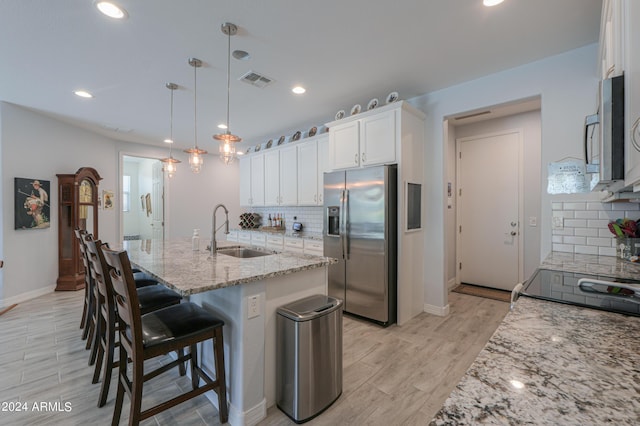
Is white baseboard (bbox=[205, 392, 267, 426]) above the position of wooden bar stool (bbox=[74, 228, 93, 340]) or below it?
below

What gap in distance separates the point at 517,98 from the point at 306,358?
10.2ft

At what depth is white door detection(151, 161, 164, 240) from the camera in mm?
6125

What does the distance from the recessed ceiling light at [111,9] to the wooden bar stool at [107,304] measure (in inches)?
63.5

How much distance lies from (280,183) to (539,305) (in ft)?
13.7

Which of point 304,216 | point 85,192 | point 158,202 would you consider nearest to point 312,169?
point 304,216

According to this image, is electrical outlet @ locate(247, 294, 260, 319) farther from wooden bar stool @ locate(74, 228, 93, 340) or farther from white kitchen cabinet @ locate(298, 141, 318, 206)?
white kitchen cabinet @ locate(298, 141, 318, 206)

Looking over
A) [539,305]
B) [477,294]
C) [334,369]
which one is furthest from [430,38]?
[477,294]

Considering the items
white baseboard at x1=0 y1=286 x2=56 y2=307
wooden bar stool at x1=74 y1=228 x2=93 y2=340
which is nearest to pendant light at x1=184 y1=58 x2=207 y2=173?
wooden bar stool at x1=74 y1=228 x2=93 y2=340

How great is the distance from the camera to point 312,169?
436cm

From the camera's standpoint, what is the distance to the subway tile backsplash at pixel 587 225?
7.30 feet

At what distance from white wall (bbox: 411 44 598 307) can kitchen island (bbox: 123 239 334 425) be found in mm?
1947

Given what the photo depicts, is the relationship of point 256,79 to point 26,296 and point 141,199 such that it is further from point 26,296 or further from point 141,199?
point 141,199

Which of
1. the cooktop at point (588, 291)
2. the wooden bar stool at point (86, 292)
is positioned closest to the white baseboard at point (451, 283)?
the cooktop at point (588, 291)

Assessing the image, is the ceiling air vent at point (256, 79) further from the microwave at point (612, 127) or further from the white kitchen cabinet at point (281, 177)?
the microwave at point (612, 127)
